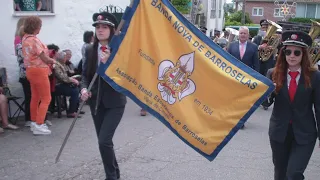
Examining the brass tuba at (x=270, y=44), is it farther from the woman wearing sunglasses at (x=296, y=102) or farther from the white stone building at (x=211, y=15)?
the white stone building at (x=211, y=15)

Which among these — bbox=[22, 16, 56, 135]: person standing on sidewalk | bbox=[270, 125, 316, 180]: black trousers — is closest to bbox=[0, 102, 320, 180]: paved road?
bbox=[22, 16, 56, 135]: person standing on sidewalk

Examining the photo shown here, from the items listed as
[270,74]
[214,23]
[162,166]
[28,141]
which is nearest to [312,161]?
[162,166]

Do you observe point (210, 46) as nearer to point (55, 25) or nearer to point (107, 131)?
point (107, 131)

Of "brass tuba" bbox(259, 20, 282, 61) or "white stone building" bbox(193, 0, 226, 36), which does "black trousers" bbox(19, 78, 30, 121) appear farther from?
"white stone building" bbox(193, 0, 226, 36)

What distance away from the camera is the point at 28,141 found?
7234 millimetres

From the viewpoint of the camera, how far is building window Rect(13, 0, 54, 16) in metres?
8.91

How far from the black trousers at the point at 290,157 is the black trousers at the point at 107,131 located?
171cm

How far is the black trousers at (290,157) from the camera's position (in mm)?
4188

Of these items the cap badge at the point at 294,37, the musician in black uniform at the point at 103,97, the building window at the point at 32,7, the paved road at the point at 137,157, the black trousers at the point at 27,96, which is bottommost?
the paved road at the point at 137,157

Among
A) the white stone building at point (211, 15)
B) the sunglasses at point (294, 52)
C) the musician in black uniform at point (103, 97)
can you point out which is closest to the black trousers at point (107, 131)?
the musician in black uniform at point (103, 97)

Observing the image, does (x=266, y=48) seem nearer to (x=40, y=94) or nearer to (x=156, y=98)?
(x=40, y=94)

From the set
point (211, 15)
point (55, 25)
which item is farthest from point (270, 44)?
point (211, 15)

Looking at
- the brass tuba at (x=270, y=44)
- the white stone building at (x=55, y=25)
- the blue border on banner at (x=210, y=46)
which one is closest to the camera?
the blue border on banner at (x=210, y=46)

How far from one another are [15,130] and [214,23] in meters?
35.2
